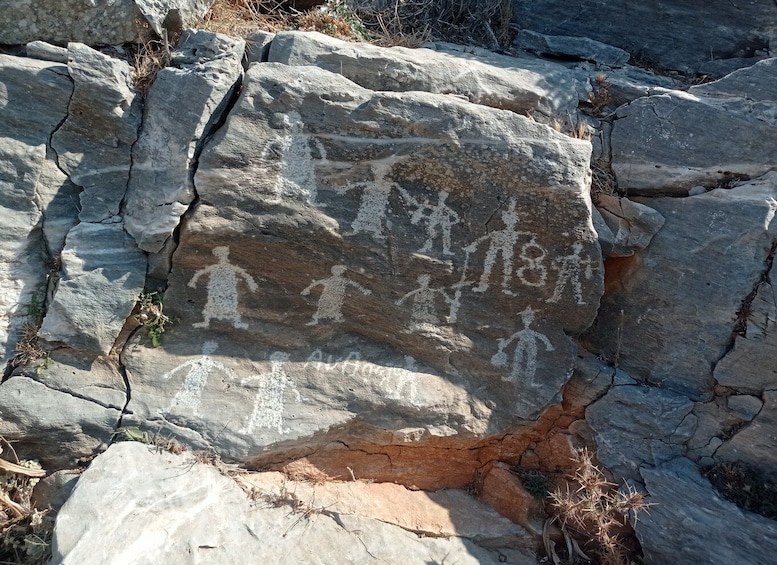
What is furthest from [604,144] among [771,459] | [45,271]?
[45,271]

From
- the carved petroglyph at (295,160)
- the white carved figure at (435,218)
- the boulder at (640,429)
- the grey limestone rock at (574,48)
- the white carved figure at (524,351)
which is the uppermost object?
the grey limestone rock at (574,48)

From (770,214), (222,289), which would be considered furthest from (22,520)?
(770,214)

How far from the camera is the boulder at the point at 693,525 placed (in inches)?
129

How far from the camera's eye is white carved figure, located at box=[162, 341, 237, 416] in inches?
135

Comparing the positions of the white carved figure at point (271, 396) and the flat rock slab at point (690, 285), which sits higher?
the flat rock slab at point (690, 285)

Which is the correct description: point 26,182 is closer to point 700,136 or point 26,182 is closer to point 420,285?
point 420,285

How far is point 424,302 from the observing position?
12.2 ft

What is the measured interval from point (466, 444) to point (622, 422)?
941mm

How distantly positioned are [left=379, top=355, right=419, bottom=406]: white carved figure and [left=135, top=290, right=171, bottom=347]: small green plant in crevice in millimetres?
1300

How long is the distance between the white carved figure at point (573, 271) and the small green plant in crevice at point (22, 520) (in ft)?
10.0

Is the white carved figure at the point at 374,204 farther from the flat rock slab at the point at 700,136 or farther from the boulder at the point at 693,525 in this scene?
the boulder at the point at 693,525

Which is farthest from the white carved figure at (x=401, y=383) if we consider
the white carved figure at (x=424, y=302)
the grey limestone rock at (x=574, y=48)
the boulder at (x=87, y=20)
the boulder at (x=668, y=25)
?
the boulder at (x=668, y=25)

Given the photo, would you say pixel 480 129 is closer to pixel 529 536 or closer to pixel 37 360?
pixel 529 536

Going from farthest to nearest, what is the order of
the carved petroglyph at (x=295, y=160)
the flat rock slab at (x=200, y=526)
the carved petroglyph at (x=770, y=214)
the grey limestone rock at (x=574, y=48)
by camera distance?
the grey limestone rock at (x=574, y=48)
the carved petroglyph at (x=770, y=214)
the carved petroglyph at (x=295, y=160)
the flat rock slab at (x=200, y=526)
